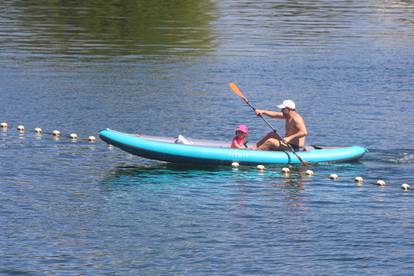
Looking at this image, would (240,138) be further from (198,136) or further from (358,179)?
(198,136)

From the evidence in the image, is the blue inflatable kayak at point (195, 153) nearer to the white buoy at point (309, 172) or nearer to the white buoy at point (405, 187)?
the white buoy at point (309, 172)

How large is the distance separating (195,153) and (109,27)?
3204cm

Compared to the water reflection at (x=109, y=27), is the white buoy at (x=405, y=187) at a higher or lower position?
higher

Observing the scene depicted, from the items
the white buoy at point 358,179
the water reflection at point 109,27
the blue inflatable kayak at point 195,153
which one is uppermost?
the blue inflatable kayak at point 195,153

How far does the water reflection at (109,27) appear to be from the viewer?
50062 mm

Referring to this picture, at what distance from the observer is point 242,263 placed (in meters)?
20.2

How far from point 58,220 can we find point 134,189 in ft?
10.7

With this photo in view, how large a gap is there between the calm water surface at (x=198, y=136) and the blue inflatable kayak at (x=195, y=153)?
0.99ft

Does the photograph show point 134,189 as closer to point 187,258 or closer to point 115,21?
point 187,258

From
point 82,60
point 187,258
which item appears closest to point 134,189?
point 187,258

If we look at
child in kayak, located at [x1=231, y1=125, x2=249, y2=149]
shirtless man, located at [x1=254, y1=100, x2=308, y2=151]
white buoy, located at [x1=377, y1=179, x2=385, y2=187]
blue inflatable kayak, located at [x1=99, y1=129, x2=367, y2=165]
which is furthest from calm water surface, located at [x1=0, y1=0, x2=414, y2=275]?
child in kayak, located at [x1=231, y1=125, x2=249, y2=149]

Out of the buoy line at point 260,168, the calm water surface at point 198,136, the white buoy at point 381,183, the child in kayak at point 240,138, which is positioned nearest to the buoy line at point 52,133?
the buoy line at point 260,168

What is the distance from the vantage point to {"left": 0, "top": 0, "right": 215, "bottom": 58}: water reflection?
50062mm

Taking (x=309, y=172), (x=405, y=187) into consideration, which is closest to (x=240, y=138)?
(x=309, y=172)
